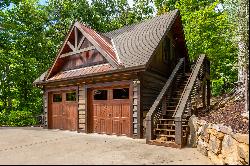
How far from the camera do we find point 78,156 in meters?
8.06

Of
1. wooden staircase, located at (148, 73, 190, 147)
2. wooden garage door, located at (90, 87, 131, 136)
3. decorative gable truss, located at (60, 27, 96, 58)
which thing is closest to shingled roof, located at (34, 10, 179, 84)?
decorative gable truss, located at (60, 27, 96, 58)

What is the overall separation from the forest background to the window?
315 cm

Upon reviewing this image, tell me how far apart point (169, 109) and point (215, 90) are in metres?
12.3

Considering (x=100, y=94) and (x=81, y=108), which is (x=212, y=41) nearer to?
(x=100, y=94)

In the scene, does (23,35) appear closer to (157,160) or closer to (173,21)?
(173,21)

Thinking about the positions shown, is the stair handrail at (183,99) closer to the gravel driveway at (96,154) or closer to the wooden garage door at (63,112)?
the gravel driveway at (96,154)

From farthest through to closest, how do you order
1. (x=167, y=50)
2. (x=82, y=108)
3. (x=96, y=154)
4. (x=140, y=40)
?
(x=167, y=50), (x=82, y=108), (x=140, y=40), (x=96, y=154)

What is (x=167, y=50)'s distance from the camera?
15.6 meters

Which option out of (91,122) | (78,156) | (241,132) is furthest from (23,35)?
(241,132)

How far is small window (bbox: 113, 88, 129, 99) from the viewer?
12773 millimetres

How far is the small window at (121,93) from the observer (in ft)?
41.9

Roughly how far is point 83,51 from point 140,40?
331 cm

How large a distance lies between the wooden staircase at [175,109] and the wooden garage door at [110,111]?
4.92ft

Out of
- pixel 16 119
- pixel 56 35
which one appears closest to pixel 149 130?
pixel 16 119
